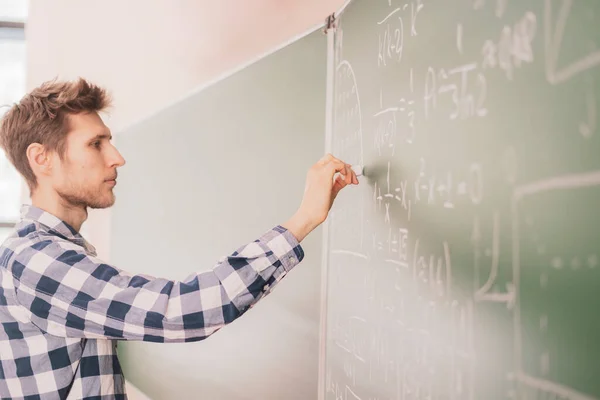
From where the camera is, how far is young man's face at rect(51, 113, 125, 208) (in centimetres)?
120

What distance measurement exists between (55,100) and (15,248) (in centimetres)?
40

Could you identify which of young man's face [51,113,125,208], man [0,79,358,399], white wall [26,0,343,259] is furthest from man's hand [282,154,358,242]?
white wall [26,0,343,259]

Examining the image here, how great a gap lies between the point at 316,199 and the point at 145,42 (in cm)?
229

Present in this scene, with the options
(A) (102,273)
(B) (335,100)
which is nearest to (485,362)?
(A) (102,273)

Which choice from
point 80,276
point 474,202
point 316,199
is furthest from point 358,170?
point 80,276

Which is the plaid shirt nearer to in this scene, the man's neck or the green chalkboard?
the man's neck

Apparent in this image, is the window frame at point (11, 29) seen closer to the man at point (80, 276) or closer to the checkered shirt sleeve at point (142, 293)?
the man at point (80, 276)

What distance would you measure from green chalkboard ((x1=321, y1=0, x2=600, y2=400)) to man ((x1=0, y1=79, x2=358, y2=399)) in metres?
0.19

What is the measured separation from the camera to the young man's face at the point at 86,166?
47.1 inches

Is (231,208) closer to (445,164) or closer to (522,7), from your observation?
(445,164)

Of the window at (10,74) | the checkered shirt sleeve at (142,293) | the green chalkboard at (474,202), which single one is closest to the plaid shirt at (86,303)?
the checkered shirt sleeve at (142,293)

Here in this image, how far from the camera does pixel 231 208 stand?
6.13 ft

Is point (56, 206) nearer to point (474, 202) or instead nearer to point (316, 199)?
point (316, 199)

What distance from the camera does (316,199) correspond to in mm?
1018
